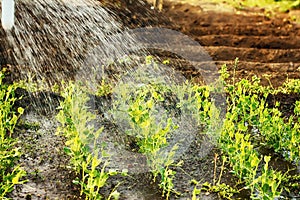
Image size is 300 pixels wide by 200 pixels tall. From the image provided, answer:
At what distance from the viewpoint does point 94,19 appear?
810 cm

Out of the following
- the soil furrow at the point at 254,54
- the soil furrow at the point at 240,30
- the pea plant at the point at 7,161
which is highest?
the soil furrow at the point at 240,30

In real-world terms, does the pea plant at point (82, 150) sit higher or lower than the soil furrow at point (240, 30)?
lower

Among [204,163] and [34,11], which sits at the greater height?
[34,11]

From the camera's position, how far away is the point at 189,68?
273 inches

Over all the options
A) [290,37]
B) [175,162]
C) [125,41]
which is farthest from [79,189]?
[290,37]

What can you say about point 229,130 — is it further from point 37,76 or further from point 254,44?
point 254,44

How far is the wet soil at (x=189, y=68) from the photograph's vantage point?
12.5 ft

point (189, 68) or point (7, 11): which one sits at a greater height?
point (7, 11)

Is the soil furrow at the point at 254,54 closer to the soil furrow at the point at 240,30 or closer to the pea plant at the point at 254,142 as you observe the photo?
the soil furrow at the point at 240,30

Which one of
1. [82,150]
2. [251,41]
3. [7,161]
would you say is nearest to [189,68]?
[251,41]

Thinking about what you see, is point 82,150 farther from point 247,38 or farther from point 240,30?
point 240,30

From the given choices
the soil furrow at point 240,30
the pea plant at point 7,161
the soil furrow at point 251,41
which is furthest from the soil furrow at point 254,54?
the pea plant at point 7,161

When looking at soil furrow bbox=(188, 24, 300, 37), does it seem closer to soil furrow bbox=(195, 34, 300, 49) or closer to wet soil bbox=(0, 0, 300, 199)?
wet soil bbox=(0, 0, 300, 199)

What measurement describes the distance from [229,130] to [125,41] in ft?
12.4
